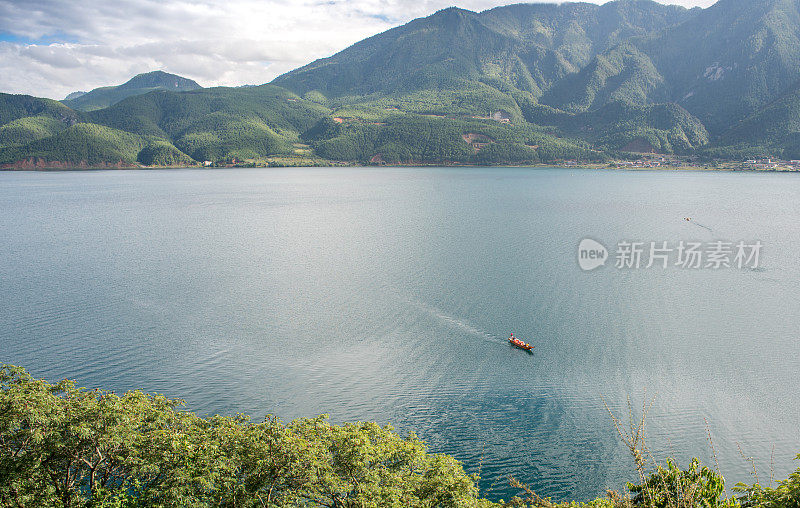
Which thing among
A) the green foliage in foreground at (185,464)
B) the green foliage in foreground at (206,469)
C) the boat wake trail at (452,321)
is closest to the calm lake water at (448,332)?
the boat wake trail at (452,321)

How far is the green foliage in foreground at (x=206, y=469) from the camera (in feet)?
45.1

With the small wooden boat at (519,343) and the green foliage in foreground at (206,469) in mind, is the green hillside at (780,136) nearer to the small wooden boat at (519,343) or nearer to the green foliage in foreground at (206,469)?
the small wooden boat at (519,343)

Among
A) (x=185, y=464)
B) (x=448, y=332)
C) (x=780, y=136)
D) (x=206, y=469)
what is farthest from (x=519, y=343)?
(x=780, y=136)

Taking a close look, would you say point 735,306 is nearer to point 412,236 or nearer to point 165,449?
point 412,236

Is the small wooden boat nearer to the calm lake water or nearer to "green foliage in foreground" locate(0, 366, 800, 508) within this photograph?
the calm lake water

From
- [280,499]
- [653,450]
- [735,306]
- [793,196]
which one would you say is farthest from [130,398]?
[793,196]

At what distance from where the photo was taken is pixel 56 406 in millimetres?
14516

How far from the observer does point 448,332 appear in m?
33.7

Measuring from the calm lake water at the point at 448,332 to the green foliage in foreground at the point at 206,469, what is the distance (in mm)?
5863

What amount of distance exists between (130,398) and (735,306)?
43.3m

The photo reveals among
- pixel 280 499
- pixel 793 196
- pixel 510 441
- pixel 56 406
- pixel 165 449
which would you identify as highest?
pixel 793 196

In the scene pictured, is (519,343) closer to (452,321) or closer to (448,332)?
(448,332)

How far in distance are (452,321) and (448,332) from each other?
1976mm

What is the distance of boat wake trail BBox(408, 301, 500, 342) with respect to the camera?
3319 cm
